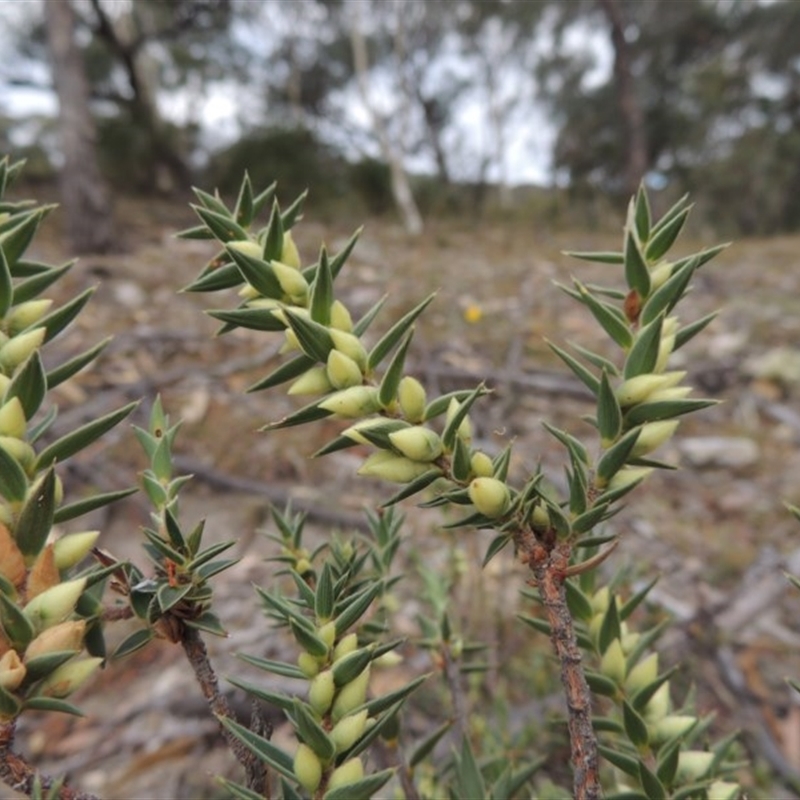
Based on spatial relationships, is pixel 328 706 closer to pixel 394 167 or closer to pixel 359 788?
pixel 359 788

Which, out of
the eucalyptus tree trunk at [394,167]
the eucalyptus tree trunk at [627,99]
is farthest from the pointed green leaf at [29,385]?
the eucalyptus tree trunk at [627,99]

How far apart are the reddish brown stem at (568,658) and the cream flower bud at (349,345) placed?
0.10 meters

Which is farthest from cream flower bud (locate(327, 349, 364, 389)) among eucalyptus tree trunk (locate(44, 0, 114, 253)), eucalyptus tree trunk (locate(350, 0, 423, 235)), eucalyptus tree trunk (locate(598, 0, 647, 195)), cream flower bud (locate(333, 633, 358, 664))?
eucalyptus tree trunk (locate(598, 0, 647, 195))

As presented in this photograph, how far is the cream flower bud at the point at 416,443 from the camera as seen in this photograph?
277mm

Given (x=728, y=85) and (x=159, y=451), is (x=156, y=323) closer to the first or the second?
(x=159, y=451)

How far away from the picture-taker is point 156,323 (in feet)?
8.77

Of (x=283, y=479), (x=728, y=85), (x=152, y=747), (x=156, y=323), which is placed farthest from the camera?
(x=728, y=85)

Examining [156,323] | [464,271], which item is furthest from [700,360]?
[156,323]

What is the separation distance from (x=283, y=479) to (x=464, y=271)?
2.23 metres

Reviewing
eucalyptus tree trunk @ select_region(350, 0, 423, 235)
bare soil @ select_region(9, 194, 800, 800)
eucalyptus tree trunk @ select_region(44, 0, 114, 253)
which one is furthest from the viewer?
eucalyptus tree trunk @ select_region(350, 0, 423, 235)

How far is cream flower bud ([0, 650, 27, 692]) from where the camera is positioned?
241 millimetres

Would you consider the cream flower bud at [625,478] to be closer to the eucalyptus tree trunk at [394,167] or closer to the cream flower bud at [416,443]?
the cream flower bud at [416,443]

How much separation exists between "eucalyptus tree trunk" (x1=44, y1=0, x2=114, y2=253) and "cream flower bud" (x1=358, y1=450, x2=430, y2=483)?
12.7ft

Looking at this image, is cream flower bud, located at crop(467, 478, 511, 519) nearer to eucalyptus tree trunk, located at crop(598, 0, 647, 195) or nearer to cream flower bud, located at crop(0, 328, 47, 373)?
cream flower bud, located at crop(0, 328, 47, 373)
